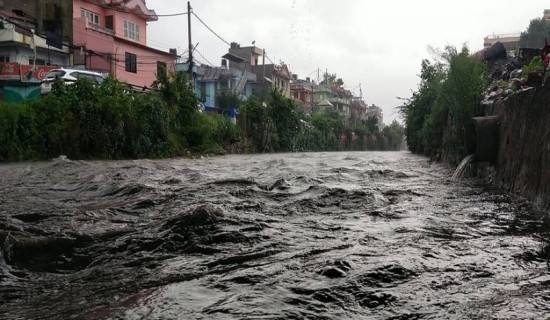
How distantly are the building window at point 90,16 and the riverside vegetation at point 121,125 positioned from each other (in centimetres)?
1122

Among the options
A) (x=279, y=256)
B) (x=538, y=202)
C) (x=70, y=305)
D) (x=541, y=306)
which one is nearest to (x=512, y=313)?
(x=541, y=306)

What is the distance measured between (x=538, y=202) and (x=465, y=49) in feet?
19.9

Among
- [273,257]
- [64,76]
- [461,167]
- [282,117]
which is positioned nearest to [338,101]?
[282,117]

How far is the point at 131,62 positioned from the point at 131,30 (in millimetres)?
3570

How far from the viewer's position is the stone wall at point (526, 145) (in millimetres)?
5840

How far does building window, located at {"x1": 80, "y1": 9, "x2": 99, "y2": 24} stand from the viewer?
29969 millimetres

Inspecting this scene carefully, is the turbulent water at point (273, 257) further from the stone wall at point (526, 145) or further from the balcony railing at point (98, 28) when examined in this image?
the balcony railing at point (98, 28)

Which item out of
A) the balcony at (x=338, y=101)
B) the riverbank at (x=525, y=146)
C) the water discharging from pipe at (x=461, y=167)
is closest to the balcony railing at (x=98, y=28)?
the water discharging from pipe at (x=461, y=167)

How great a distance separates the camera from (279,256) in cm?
358

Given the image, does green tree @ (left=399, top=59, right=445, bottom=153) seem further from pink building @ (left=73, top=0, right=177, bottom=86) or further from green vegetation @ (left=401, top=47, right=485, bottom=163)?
pink building @ (left=73, top=0, right=177, bottom=86)

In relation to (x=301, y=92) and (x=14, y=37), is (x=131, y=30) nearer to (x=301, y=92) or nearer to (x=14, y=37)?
(x=14, y=37)

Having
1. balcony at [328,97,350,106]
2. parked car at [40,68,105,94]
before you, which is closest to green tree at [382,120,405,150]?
balcony at [328,97,350,106]

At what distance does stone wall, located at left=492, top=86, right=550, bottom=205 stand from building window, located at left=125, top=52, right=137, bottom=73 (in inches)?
1089

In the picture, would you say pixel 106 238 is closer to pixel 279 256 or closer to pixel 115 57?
pixel 279 256
